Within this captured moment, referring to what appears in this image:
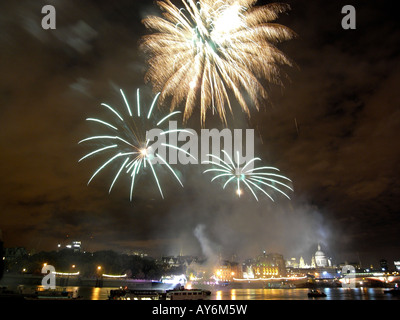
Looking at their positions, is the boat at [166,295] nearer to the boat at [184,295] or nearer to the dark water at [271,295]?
the boat at [184,295]

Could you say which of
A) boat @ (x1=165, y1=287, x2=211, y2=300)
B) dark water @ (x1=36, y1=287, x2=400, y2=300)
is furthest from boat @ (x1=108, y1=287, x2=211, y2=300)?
dark water @ (x1=36, y1=287, x2=400, y2=300)

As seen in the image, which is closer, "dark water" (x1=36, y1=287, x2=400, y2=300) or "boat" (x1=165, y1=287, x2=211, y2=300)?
"boat" (x1=165, y1=287, x2=211, y2=300)

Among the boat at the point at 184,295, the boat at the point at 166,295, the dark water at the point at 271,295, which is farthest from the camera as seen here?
the dark water at the point at 271,295

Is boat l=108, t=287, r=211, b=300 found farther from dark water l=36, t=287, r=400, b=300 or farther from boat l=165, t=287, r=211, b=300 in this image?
dark water l=36, t=287, r=400, b=300

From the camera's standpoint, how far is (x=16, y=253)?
16988 cm

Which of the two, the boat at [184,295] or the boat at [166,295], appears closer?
the boat at [184,295]

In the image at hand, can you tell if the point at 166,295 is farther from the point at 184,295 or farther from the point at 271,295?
the point at 271,295

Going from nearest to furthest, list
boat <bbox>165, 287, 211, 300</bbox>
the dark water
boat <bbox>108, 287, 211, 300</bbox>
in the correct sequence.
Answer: boat <bbox>165, 287, 211, 300</bbox> < boat <bbox>108, 287, 211, 300</bbox> < the dark water

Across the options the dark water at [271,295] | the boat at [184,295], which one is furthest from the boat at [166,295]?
the dark water at [271,295]

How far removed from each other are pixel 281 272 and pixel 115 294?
586 ft
